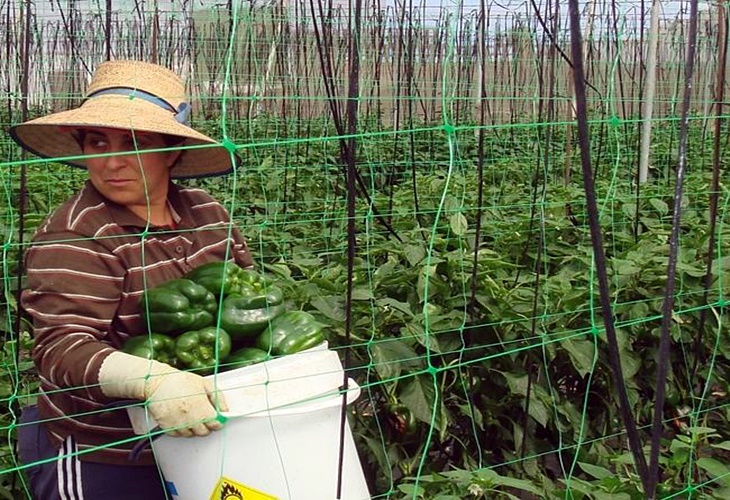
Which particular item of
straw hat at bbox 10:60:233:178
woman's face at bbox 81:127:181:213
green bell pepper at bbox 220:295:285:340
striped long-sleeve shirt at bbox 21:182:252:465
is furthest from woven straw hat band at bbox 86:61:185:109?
green bell pepper at bbox 220:295:285:340

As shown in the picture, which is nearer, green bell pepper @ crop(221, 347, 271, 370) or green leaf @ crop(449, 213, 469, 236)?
green bell pepper @ crop(221, 347, 271, 370)

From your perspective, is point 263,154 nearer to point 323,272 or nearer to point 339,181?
point 339,181

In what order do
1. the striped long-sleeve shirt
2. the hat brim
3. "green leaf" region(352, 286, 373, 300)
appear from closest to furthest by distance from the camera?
the striped long-sleeve shirt → the hat brim → "green leaf" region(352, 286, 373, 300)

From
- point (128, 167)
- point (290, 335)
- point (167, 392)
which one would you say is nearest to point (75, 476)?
point (167, 392)

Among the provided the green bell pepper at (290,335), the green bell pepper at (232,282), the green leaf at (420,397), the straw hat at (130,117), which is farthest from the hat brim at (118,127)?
the green leaf at (420,397)

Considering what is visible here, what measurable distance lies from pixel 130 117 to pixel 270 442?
721 mm

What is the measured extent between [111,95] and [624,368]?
5.03 ft

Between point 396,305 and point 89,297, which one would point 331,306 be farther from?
point 89,297

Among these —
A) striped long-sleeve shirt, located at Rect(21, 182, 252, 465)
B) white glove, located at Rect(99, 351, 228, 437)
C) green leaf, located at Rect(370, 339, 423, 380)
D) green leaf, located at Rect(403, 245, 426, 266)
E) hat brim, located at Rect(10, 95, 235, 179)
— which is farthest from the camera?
green leaf, located at Rect(403, 245, 426, 266)

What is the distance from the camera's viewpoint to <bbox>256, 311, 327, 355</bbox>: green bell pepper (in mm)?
1694

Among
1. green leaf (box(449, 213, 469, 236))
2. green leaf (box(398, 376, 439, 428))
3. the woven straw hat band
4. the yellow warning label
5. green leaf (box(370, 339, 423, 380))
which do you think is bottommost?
green leaf (box(398, 376, 439, 428))

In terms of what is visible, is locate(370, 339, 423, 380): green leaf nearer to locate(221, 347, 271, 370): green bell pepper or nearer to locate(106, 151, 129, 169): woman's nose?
locate(221, 347, 271, 370): green bell pepper

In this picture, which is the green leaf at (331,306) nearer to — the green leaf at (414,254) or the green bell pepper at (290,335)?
the green leaf at (414,254)

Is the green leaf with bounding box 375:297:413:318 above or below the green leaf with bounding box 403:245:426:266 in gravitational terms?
below
